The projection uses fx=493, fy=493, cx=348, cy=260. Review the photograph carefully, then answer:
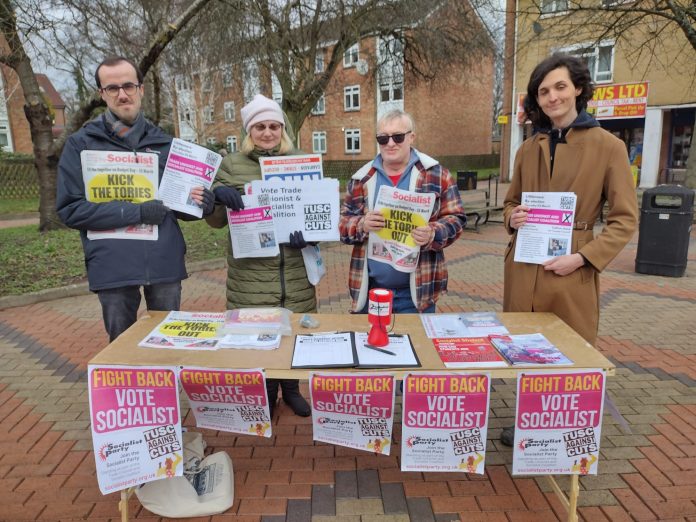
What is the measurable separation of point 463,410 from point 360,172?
1504mm

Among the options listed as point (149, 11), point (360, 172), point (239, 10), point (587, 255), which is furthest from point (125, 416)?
point (149, 11)

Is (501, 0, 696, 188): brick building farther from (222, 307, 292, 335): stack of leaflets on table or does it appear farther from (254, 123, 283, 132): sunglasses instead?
(222, 307, 292, 335): stack of leaflets on table

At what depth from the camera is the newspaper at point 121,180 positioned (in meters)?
2.63

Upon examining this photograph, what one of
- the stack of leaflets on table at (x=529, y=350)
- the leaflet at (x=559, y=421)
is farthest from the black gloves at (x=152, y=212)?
the leaflet at (x=559, y=421)

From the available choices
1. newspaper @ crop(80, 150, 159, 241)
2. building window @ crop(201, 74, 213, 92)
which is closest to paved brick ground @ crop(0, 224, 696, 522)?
newspaper @ crop(80, 150, 159, 241)

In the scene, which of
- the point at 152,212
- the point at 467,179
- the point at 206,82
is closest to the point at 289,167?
the point at 152,212

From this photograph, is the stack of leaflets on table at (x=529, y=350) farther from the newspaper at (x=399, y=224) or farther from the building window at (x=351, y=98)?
the building window at (x=351, y=98)

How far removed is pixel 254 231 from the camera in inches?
116

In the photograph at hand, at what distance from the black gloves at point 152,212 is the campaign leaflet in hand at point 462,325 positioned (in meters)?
1.55

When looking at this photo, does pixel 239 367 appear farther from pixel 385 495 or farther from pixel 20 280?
pixel 20 280

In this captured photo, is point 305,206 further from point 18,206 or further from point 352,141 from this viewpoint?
point 352,141

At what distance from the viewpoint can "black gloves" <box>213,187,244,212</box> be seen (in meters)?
2.83

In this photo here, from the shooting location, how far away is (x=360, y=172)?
299cm

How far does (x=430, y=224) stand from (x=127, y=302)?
5.94 ft
